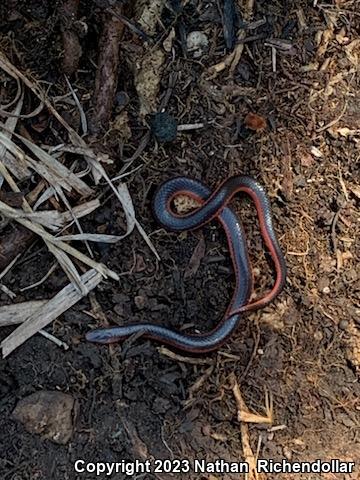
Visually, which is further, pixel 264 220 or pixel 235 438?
pixel 264 220

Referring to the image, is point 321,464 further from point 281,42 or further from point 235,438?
point 281,42

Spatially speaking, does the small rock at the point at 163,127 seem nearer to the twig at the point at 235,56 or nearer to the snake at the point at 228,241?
the snake at the point at 228,241

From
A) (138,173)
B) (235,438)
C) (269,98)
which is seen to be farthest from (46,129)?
(235,438)

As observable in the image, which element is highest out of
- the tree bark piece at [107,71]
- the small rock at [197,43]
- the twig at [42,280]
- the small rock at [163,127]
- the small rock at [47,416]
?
the tree bark piece at [107,71]

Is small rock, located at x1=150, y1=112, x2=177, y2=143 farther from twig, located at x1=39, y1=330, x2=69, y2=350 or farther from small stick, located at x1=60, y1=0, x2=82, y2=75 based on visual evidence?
twig, located at x1=39, y1=330, x2=69, y2=350

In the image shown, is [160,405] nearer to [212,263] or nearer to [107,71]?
[212,263]

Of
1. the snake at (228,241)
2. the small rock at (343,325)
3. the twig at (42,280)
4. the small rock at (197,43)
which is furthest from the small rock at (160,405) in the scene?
the small rock at (197,43)
